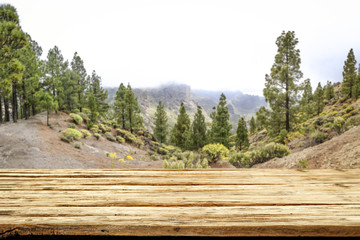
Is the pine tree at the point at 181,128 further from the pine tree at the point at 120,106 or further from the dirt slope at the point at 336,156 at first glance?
the dirt slope at the point at 336,156

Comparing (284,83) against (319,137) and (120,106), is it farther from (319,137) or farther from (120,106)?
(120,106)

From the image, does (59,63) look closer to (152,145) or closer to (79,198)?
(152,145)

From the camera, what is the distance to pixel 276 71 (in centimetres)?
1638

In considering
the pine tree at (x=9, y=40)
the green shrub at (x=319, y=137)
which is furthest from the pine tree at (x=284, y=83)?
the pine tree at (x=9, y=40)

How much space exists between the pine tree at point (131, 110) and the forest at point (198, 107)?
6.5 inches

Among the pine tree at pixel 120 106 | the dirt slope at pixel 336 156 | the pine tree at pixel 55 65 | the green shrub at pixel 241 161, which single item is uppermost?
the pine tree at pixel 55 65

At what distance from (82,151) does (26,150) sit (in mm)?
3963

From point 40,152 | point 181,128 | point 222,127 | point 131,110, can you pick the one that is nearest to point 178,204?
point 40,152

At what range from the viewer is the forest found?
32.6 feet

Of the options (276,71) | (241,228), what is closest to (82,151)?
(241,228)

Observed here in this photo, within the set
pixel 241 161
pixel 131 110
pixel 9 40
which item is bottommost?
pixel 241 161

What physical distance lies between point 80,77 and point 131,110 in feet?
38.4

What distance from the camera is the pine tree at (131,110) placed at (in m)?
29.7

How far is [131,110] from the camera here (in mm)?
30203
